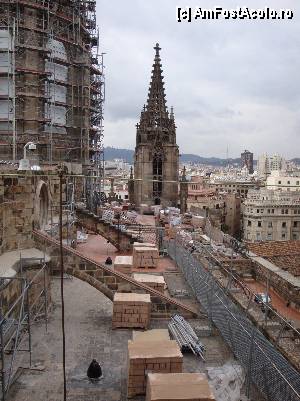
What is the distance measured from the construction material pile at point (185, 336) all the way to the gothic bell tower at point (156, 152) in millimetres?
37831

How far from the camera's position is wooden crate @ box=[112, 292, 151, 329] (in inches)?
525

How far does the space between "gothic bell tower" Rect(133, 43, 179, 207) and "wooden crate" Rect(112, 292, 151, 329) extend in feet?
124

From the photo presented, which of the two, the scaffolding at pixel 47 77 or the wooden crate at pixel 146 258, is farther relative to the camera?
the scaffolding at pixel 47 77

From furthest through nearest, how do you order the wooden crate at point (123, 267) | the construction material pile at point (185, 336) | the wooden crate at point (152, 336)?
1. the wooden crate at point (123, 267)
2. the construction material pile at point (185, 336)
3. the wooden crate at point (152, 336)

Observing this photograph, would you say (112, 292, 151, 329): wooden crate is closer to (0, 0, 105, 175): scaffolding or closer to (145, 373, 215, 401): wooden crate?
(145, 373, 215, 401): wooden crate

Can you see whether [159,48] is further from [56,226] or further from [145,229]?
[56,226]

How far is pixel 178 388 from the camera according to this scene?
8.34m

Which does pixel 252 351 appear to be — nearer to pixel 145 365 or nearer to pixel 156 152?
pixel 145 365

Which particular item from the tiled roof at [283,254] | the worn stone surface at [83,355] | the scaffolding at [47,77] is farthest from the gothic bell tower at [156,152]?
the worn stone surface at [83,355]

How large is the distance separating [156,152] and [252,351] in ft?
141

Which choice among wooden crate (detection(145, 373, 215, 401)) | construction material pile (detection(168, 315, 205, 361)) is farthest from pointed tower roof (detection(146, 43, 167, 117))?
wooden crate (detection(145, 373, 215, 401))

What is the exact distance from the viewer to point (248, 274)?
23.1 metres

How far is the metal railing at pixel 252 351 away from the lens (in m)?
8.56

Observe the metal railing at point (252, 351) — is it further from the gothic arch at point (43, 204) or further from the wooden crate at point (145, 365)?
the gothic arch at point (43, 204)
